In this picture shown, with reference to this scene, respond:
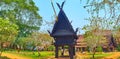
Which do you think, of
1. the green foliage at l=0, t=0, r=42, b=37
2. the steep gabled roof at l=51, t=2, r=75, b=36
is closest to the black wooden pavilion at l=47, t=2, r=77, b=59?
the steep gabled roof at l=51, t=2, r=75, b=36

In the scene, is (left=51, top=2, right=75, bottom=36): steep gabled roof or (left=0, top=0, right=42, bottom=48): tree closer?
(left=51, top=2, right=75, bottom=36): steep gabled roof

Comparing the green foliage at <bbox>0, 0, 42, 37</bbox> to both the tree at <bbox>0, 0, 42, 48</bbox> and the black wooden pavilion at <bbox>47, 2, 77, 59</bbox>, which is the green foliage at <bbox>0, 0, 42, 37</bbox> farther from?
the black wooden pavilion at <bbox>47, 2, 77, 59</bbox>

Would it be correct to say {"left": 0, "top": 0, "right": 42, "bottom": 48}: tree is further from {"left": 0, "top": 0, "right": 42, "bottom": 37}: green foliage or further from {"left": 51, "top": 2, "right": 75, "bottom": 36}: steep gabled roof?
{"left": 51, "top": 2, "right": 75, "bottom": 36}: steep gabled roof

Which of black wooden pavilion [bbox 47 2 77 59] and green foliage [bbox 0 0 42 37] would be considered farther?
green foliage [bbox 0 0 42 37]

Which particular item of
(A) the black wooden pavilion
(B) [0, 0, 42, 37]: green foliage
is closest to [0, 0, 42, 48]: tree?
(B) [0, 0, 42, 37]: green foliage

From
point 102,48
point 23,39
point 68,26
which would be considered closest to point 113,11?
point 68,26

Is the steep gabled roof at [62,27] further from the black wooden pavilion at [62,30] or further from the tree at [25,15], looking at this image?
the tree at [25,15]

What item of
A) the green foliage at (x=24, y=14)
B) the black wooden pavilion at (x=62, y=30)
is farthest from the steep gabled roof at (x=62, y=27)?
the green foliage at (x=24, y=14)

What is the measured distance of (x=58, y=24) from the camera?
963 inches

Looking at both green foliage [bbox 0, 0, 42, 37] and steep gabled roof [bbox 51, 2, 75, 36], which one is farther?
green foliage [bbox 0, 0, 42, 37]

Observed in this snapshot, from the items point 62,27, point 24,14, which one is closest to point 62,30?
point 62,27

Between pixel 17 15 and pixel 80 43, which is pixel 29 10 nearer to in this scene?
pixel 17 15

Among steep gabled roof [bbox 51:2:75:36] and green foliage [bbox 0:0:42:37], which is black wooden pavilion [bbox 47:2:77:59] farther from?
green foliage [bbox 0:0:42:37]

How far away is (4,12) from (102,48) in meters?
29.3
